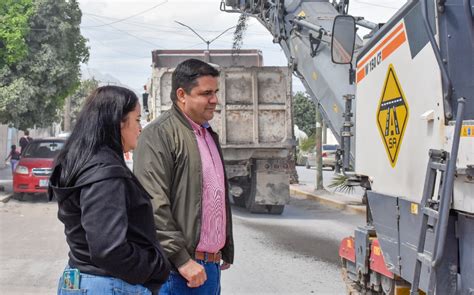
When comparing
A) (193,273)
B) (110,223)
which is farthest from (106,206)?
(193,273)

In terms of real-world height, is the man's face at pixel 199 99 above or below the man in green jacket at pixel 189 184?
above

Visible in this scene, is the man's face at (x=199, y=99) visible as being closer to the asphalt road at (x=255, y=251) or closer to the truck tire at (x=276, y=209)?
the asphalt road at (x=255, y=251)

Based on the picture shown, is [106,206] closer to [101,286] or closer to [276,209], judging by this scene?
[101,286]

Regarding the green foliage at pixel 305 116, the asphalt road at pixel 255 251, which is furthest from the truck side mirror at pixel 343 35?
the green foliage at pixel 305 116

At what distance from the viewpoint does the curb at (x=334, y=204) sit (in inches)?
621

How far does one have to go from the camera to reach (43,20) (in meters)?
18.4

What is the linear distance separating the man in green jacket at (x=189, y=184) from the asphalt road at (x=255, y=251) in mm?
4069

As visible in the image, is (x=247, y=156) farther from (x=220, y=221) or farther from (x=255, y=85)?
(x=220, y=221)

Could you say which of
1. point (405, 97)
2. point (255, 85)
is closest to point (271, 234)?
point (255, 85)

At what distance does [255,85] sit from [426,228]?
10.9m

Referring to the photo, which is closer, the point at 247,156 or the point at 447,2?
the point at 447,2

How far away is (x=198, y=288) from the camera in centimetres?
360

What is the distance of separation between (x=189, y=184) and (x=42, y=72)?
1555 centimetres

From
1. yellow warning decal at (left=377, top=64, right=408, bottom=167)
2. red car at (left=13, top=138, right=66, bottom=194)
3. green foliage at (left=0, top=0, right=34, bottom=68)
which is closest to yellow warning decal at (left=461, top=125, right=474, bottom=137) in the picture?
yellow warning decal at (left=377, top=64, right=408, bottom=167)
